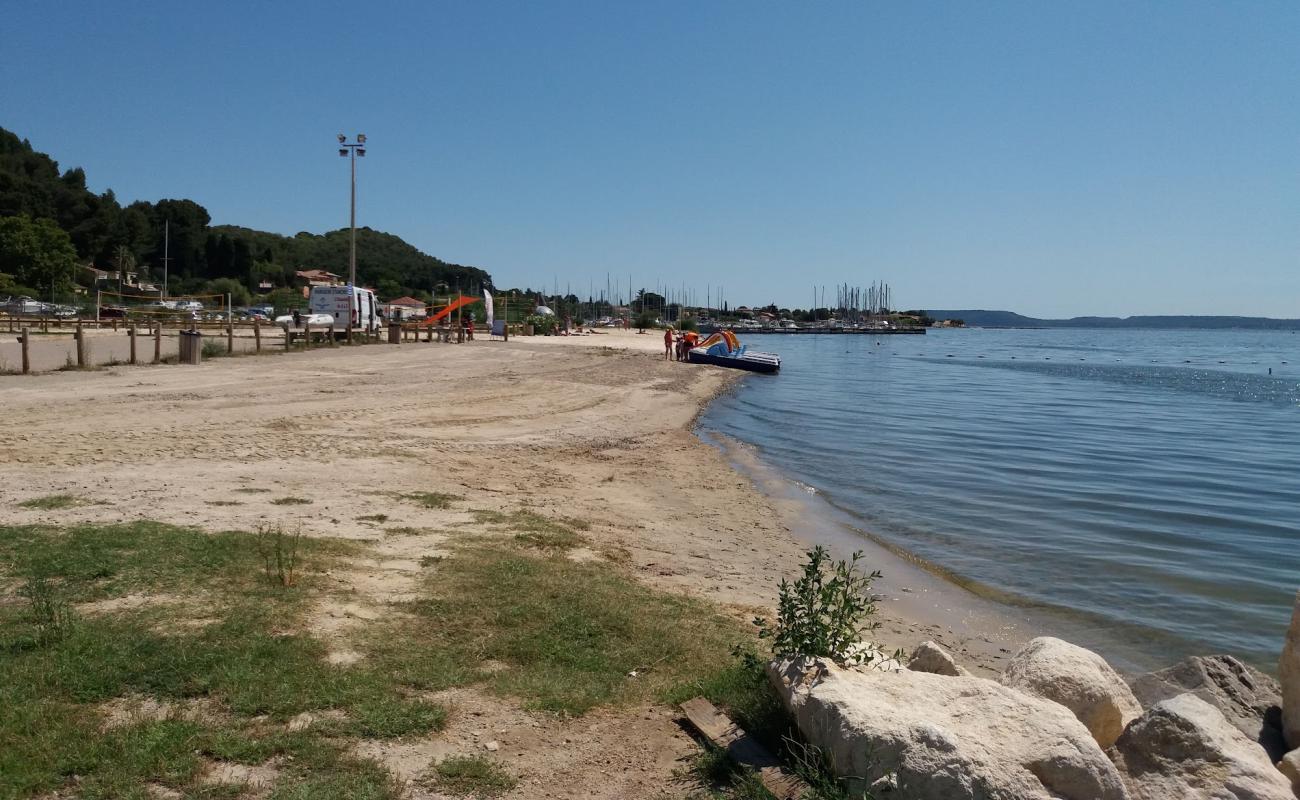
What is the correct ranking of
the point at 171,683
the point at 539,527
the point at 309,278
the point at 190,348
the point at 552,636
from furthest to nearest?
the point at 309,278
the point at 190,348
the point at 539,527
the point at 552,636
the point at 171,683

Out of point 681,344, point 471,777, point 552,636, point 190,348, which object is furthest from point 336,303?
point 471,777

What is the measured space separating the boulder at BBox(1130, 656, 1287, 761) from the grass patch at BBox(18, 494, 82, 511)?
8.80 meters

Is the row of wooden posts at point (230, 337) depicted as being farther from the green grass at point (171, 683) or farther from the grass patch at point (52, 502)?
the green grass at point (171, 683)

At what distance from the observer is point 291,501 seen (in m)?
9.37

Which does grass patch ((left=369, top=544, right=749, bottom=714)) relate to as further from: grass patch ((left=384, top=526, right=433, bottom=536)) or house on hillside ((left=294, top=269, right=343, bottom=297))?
house on hillside ((left=294, top=269, right=343, bottom=297))

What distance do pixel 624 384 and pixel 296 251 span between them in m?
109

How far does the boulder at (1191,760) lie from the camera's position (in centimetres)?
360

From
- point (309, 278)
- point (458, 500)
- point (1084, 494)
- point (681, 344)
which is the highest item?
point (309, 278)

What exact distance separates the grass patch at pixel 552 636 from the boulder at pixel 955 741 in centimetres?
152

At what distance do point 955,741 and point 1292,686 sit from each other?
7.21ft

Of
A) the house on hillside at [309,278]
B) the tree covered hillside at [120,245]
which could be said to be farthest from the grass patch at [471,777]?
the house on hillside at [309,278]

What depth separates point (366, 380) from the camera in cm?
2328

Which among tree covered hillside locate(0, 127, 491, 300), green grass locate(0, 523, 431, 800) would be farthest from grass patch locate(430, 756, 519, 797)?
tree covered hillside locate(0, 127, 491, 300)

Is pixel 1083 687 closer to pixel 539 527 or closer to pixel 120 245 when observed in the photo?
pixel 539 527
